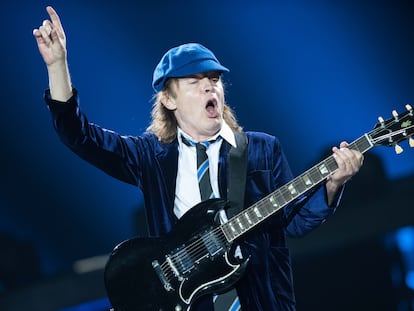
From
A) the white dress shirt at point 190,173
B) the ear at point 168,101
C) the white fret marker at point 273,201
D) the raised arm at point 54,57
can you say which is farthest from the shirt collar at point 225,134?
the raised arm at point 54,57

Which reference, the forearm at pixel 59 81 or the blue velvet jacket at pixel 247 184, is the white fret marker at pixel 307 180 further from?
the forearm at pixel 59 81

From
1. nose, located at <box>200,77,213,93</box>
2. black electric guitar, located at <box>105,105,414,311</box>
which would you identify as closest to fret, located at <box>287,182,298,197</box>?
black electric guitar, located at <box>105,105,414,311</box>

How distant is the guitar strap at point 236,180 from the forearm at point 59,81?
0.64 m

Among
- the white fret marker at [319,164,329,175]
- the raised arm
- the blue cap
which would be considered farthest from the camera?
the blue cap

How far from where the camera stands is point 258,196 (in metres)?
2.27

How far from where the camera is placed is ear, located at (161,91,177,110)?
8.12 feet

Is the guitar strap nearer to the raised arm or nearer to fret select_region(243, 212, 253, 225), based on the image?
fret select_region(243, 212, 253, 225)

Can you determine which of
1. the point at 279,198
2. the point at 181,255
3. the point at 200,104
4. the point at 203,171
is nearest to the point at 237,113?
the point at 200,104

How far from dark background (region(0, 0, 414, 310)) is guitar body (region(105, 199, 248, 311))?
1.18 meters

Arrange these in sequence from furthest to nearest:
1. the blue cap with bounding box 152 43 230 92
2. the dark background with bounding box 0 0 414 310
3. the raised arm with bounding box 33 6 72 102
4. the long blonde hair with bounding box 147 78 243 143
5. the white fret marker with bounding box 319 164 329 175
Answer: the dark background with bounding box 0 0 414 310, the long blonde hair with bounding box 147 78 243 143, the blue cap with bounding box 152 43 230 92, the white fret marker with bounding box 319 164 329 175, the raised arm with bounding box 33 6 72 102

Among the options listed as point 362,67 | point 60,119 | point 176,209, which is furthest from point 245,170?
point 362,67

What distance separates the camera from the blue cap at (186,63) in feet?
7.59

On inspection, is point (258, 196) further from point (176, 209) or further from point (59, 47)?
point (59, 47)

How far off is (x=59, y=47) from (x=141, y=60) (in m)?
1.26
